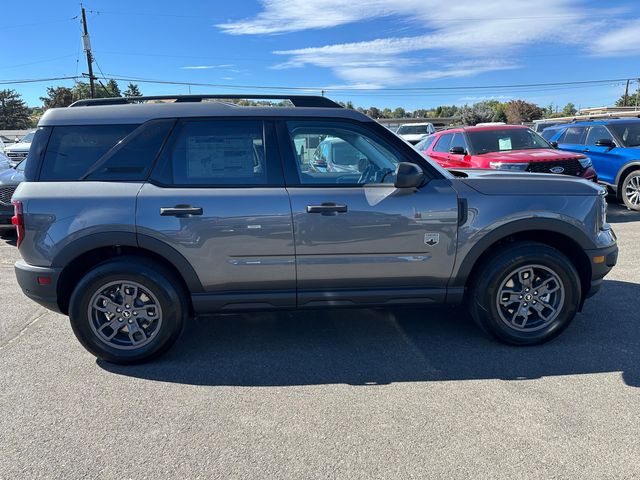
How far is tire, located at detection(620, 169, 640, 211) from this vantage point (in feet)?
31.0

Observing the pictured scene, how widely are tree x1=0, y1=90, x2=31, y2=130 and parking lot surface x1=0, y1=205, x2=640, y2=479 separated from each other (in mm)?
82766

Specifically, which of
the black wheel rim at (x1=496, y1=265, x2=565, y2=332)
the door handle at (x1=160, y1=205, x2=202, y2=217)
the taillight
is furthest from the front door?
the taillight

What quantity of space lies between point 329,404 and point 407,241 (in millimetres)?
1329

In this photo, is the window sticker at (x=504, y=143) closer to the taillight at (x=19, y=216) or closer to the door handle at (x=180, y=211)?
the door handle at (x=180, y=211)

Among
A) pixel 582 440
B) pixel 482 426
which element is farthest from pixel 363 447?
pixel 582 440

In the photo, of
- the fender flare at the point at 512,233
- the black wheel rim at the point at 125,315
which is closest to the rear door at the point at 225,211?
the black wheel rim at the point at 125,315

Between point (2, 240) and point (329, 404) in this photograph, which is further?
point (2, 240)

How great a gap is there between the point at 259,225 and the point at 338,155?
88cm

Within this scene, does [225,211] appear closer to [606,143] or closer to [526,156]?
[526,156]

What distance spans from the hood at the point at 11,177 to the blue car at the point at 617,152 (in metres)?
10.0

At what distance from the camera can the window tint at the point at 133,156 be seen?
3.53 m

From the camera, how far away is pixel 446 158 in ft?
31.0

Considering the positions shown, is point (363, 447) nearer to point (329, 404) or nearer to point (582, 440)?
point (329, 404)

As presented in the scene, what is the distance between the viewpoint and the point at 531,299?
3832 millimetres
